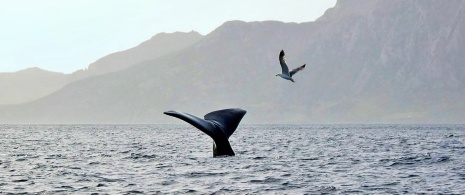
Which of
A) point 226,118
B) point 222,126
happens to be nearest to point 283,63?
point 226,118

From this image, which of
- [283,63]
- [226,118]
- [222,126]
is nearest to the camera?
[222,126]

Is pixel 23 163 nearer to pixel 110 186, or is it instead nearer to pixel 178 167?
pixel 178 167

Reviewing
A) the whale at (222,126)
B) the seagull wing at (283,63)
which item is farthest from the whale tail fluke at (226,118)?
the seagull wing at (283,63)

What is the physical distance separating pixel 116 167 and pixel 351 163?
16.8 m

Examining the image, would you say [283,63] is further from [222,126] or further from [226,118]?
[222,126]

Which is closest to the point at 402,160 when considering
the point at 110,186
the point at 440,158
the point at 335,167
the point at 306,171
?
the point at 440,158

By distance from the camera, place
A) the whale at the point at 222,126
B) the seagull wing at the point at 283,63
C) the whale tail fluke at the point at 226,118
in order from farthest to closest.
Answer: the seagull wing at the point at 283,63 → the whale tail fluke at the point at 226,118 → the whale at the point at 222,126

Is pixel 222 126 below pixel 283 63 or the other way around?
below

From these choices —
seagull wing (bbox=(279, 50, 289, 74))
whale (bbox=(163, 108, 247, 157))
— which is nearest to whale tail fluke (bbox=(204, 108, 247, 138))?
whale (bbox=(163, 108, 247, 157))

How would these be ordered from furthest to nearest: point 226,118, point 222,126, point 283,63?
1. point 283,63
2. point 226,118
3. point 222,126

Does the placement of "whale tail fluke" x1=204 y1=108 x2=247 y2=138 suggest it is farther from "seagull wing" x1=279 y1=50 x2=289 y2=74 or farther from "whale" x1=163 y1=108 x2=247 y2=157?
"seagull wing" x1=279 y1=50 x2=289 y2=74

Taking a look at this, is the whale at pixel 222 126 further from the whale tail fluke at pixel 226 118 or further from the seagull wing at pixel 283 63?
the seagull wing at pixel 283 63

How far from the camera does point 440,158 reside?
5897cm

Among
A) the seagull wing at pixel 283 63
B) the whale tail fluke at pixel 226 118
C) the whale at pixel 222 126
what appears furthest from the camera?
the seagull wing at pixel 283 63
